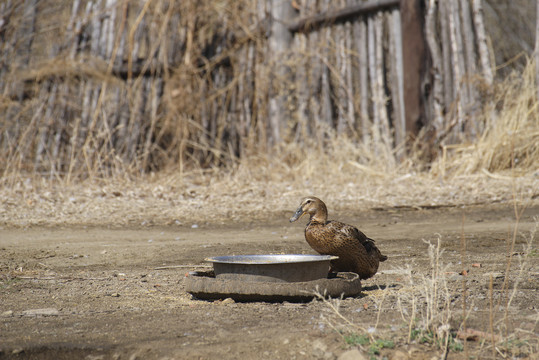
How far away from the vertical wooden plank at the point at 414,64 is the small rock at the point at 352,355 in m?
6.22

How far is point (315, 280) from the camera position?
3201 mm

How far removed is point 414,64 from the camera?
323 inches

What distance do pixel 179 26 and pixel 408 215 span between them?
5588mm

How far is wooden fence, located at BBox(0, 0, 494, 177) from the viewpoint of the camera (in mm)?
8734

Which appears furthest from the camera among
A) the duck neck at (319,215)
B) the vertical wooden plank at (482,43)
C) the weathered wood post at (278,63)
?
the weathered wood post at (278,63)

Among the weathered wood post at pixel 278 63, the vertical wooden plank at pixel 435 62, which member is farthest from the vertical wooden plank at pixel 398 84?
the weathered wood post at pixel 278 63

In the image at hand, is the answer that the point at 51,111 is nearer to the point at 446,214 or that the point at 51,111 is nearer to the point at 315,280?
the point at 446,214

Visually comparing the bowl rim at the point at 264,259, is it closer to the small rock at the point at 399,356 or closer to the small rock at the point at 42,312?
the small rock at the point at 42,312

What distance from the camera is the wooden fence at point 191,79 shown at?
8.73 metres

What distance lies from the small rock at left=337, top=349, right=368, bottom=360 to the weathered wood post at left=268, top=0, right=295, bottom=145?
7245 mm

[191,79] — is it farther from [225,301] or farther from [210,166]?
[225,301]

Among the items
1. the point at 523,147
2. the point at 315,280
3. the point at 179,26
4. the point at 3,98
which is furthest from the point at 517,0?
the point at 315,280

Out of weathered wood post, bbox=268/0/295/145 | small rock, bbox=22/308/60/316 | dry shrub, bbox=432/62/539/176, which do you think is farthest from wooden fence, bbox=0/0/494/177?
small rock, bbox=22/308/60/316

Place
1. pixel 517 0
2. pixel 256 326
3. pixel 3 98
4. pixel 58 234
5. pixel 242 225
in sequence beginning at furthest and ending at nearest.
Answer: pixel 517 0
pixel 3 98
pixel 242 225
pixel 58 234
pixel 256 326
